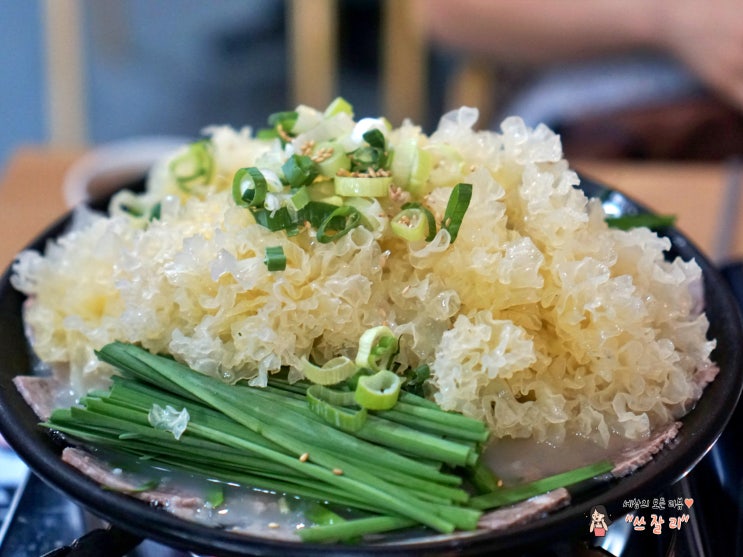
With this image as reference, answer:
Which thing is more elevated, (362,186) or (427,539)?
(362,186)

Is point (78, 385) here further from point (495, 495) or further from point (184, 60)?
point (184, 60)

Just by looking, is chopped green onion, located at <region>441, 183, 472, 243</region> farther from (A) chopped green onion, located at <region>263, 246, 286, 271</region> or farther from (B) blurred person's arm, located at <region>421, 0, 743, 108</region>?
(B) blurred person's arm, located at <region>421, 0, 743, 108</region>

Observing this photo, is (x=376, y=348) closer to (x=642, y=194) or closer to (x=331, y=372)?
(x=331, y=372)

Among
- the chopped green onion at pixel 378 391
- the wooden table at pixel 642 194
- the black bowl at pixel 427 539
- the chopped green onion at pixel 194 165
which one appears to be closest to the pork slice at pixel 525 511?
the black bowl at pixel 427 539

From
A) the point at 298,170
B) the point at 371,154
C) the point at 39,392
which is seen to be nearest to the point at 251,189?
the point at 298,170

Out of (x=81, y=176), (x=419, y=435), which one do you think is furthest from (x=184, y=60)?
(x=419, y=435)

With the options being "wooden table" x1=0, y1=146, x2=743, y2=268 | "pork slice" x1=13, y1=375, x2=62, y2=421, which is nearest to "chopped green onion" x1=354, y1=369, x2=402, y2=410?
"pork slice" x1=13, y1=375, x2=62, y2=421

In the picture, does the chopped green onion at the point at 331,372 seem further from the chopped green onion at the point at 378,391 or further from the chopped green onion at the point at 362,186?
the chopped green onion at the point at 362,186
